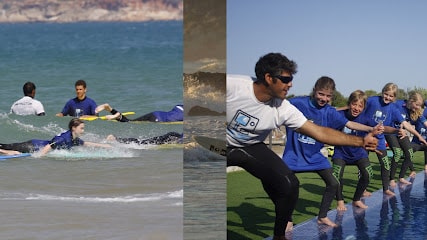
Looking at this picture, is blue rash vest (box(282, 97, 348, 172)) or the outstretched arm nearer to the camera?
the outstretched arm

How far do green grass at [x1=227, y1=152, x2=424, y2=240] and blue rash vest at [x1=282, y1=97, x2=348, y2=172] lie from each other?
0.43 m

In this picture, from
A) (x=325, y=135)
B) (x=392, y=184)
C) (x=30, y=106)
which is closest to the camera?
(x=325, y=135)

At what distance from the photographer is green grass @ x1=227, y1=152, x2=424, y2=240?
207 inches

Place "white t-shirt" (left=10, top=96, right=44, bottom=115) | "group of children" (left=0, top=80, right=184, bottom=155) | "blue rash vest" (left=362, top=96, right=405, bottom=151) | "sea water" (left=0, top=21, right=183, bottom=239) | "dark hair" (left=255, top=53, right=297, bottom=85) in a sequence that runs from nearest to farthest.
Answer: "dark hair" (left=255, top=53, right=297, bottom=85), "blue rash vest" (left=362, top=96, right=405, bottom=151), "sea water" (left=0, top=21, right=183, bottom=239), "group of children" (left=0, top=80, right=184, bottom=155), "white t-shirt" (left=10, top=96, right=44, bottom=115)

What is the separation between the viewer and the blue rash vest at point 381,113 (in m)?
6.17

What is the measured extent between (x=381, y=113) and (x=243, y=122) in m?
1.90

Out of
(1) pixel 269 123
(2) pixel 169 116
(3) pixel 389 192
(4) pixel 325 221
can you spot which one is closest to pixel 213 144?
(1) pixel 269 123

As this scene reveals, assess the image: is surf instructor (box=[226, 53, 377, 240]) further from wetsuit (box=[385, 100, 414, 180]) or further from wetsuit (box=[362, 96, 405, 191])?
wetsuit (box=[385, 100, 414, 180])

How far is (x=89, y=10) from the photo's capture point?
128 feet

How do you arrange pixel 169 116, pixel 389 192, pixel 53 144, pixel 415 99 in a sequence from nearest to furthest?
pixel 389 192 → pixel 415 99 → pixel 53 144 → pixel 169 116

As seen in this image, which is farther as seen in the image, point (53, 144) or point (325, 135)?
point (53, 144)

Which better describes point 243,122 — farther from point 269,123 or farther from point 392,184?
point 392,184

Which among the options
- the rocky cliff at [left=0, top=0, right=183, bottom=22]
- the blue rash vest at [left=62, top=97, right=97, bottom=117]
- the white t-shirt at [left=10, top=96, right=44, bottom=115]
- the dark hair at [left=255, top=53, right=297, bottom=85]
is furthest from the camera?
the rocky cliff at [left=0, top=0, right=183, bottom=22]

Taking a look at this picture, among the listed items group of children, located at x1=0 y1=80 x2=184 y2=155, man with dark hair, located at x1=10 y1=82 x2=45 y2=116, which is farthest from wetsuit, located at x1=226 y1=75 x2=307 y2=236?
man with dark hair, located at x1=10 y1=82 x2=45 y2=116
